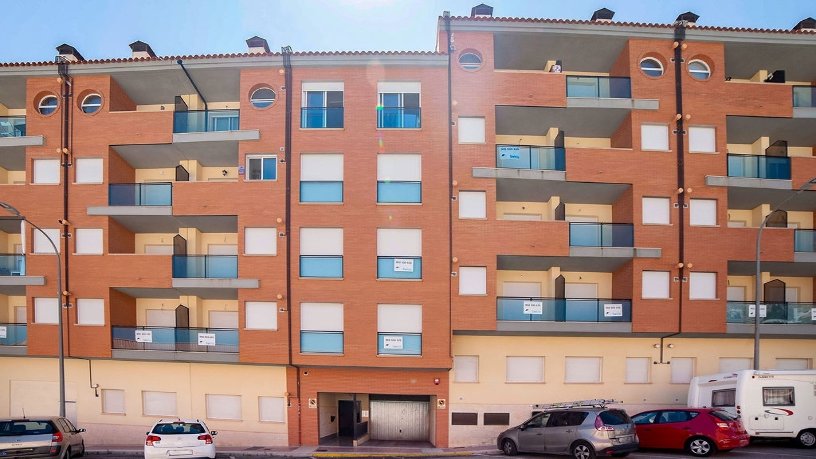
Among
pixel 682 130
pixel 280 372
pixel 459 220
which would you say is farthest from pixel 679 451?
pixel 280 372

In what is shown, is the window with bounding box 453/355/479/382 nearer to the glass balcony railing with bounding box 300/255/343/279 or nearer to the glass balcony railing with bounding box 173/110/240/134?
A: the glass balcony railing with bounding box 300/255/343/279

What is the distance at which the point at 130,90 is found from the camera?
72.8 feet

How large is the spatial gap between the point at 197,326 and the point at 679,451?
17.7 meters

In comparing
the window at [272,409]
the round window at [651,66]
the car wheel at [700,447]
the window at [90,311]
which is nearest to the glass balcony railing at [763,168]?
the round window at [651,66]

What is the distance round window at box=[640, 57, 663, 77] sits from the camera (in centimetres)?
2095

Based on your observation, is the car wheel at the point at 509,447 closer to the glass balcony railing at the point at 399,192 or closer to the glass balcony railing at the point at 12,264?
the glass balcony railing at the point at 399,192

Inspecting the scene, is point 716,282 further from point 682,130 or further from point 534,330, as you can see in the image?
point 534,330

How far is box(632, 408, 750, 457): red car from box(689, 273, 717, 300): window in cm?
509

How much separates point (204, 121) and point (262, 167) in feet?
10.1

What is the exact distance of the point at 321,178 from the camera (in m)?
20.1

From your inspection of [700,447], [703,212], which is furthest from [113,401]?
[703,212]

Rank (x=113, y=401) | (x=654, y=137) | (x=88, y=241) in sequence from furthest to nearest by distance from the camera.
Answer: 1. (x=113, y=401)
2. (x=88, y=241)
3. (x=654, y=137)

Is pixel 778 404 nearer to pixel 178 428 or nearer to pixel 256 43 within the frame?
pixel 178 428

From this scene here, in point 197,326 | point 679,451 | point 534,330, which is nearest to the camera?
point 679,451
